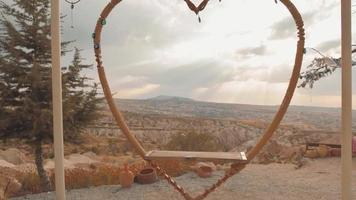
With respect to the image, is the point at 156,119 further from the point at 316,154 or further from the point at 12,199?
the point at 12,199

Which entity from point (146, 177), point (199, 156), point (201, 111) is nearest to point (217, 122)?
point (201, 111)

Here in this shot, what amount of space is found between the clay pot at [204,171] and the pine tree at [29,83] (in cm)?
214

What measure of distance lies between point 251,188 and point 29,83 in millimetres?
3630

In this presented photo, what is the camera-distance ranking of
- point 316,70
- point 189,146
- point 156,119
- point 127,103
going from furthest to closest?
point 127,103 < point 156,119 < point 189,146 < point 316,70

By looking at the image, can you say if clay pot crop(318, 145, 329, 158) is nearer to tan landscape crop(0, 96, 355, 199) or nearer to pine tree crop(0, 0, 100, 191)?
tan landscape crop(0, 96, 355, 199)

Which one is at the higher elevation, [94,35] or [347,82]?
[94,35]

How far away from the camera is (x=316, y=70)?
792 centimetres

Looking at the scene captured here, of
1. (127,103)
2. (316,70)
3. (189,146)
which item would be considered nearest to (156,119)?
(127,103)

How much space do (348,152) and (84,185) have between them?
4.44 m

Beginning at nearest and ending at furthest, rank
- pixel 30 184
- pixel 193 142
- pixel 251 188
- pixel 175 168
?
pixel 251 188 < pixel 30 184 < pixel 175 168 < pixel 193 142

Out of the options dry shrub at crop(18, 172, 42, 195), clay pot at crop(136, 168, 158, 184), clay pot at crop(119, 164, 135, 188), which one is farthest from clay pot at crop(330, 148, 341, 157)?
dry shrub at crop(18, 172, 42, 195)

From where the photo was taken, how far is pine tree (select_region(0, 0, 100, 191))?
5.96 m

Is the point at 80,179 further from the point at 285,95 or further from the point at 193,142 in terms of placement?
the point at 285,95

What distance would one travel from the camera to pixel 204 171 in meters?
6.77
